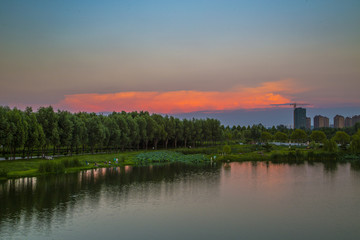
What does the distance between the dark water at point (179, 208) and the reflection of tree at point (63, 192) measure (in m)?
0.11

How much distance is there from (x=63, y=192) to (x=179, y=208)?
18.5 m

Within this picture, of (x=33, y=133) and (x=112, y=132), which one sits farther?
(x=112, y=132)

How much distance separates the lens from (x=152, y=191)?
4409cm

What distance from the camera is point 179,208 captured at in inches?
1375

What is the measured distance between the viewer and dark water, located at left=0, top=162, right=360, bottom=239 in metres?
27.3

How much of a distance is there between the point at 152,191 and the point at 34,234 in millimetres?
20073

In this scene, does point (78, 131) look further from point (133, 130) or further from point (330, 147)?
point (330, 147)

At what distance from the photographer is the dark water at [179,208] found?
27.3 meters

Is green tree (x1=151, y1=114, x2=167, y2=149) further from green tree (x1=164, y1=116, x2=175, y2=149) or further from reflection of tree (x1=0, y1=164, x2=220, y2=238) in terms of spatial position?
reflection of tree (x1=0, y1=164, x2=220, y2=238)

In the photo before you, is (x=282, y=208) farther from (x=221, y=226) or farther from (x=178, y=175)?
(x=178, y=175)

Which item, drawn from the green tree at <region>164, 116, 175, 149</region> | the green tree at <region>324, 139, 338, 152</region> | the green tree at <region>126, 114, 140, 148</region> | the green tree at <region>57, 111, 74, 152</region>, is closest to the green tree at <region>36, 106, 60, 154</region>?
the green tree at <region>57, 111, 74, 152</region>

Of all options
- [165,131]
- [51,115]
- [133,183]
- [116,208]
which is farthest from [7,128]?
[165,131]

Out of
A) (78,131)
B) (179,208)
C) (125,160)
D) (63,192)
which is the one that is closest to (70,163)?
(78,131)

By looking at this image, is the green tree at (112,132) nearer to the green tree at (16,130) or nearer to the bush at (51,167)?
the green tree at (16,130)
